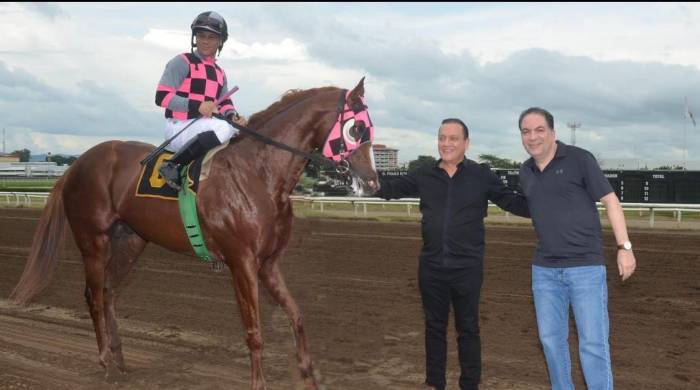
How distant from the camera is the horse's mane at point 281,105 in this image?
4.36 m

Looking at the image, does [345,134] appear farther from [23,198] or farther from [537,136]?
[23,198]

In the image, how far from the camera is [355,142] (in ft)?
13.1

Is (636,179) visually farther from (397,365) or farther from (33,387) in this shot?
(33,387)

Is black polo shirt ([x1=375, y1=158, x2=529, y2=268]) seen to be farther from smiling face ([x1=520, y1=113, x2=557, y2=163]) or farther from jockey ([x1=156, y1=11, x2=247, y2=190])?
jockey ([x1=156, y1=11, x2=247, y2=190])

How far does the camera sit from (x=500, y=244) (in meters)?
11.3

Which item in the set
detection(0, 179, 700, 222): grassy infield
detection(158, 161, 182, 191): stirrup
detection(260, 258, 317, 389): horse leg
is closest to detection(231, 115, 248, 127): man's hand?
detection(158, 161, 182, 191): stirrup

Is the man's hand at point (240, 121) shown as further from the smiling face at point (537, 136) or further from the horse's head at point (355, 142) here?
the smiling face at point (537, 136)

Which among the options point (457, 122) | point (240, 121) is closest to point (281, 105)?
point (240, 121)

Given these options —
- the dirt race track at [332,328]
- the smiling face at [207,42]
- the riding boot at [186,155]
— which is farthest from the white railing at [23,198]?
the riding boot at [186,155]

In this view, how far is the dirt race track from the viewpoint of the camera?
4.56 metres

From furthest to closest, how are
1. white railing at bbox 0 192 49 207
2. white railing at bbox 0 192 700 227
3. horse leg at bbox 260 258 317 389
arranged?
white railing at bbox 0 192 49 207
white railing at bbox 0 192 700 227
horse leg at bbox 260 258 317 389

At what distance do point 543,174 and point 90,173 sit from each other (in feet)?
12.0

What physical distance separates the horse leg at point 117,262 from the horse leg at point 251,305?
1413 mm

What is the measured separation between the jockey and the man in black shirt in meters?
1.55
